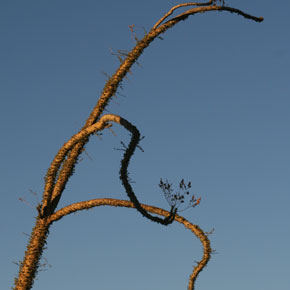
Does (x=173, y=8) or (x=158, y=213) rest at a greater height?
(x=173, y=8)

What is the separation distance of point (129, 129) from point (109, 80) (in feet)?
7.75

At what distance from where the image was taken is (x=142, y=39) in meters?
13.1

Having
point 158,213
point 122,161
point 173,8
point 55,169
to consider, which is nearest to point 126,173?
point 122,161

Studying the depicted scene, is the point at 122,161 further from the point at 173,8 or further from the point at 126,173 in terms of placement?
the point at 173,8

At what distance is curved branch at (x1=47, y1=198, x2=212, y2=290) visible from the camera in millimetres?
12562

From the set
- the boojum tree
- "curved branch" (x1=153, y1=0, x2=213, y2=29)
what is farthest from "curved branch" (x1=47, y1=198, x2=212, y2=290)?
"curved branch" (x1=153, y1=0, x2=213, y2=29)

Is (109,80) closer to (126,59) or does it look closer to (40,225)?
(126,59)

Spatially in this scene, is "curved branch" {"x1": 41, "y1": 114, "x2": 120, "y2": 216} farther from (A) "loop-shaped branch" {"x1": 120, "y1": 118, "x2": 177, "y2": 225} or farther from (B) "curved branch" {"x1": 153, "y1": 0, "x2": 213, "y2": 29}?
(B) "curved branch" {"x1": 153, "y1": 0, "x2": 213, "y2": 29}

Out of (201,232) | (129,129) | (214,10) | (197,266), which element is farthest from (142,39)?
(197,266)

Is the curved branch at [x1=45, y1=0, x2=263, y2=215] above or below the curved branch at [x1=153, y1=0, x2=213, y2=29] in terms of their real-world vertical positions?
below

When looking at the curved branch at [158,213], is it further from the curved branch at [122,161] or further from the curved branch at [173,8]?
the curved branch at [173,8]

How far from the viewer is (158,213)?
41.7 feet

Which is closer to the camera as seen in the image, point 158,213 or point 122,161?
point 122,161

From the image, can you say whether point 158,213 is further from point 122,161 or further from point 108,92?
point 108,92
